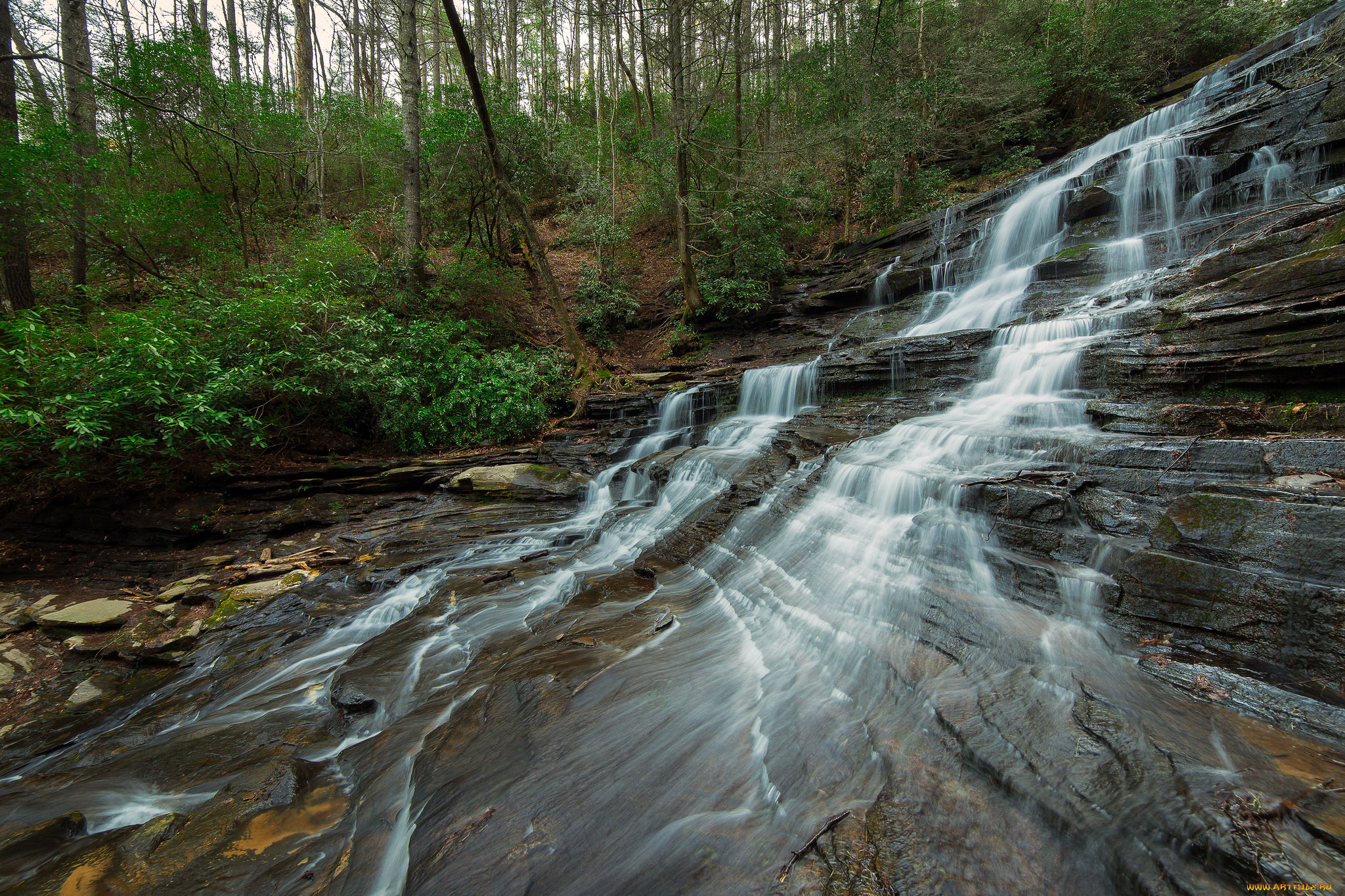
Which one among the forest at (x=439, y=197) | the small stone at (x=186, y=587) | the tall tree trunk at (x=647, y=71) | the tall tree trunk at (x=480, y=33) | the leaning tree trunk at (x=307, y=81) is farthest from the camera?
the tall tree trunk at (x=480, y=33)

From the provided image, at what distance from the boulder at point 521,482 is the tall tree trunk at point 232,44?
10.7 m

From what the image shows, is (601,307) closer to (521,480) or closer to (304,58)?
(521,480)

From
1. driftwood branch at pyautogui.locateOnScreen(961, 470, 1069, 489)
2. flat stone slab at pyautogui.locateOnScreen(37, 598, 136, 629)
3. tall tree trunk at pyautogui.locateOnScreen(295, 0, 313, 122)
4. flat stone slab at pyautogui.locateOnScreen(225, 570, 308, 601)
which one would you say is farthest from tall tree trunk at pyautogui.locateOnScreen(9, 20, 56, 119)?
driftwood branch at pyautogui.locateOnScreen(961, 470, 1069, 489)

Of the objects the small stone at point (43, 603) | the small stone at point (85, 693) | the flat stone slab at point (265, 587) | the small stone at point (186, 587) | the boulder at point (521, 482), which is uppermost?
the boulder at point (521, 482)

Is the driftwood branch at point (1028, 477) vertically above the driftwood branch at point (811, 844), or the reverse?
the driftwood branch at point (1028, 477)

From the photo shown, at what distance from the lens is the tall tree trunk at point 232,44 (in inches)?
453

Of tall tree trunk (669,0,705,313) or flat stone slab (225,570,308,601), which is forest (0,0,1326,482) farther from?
flat stone slab (225,570,308,601)

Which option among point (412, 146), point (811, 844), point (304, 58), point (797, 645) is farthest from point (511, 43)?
point (811, 844)

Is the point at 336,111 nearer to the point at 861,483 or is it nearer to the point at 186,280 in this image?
the point at 186,280

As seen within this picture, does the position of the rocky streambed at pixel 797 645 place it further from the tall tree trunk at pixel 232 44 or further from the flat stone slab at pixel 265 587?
the tall tree trunk at pixel 232 44

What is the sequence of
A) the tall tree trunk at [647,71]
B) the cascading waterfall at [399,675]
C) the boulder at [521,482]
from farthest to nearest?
the tall tree trunk at [647,71] < the boulder at [521,482] < the cascading waterfall at [399,675]

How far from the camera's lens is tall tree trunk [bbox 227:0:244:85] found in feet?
37.7

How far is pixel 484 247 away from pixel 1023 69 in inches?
648

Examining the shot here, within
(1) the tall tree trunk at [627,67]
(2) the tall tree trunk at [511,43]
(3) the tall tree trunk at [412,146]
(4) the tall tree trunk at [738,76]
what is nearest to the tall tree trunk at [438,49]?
(2) the tall tree trunk at [511,43]
